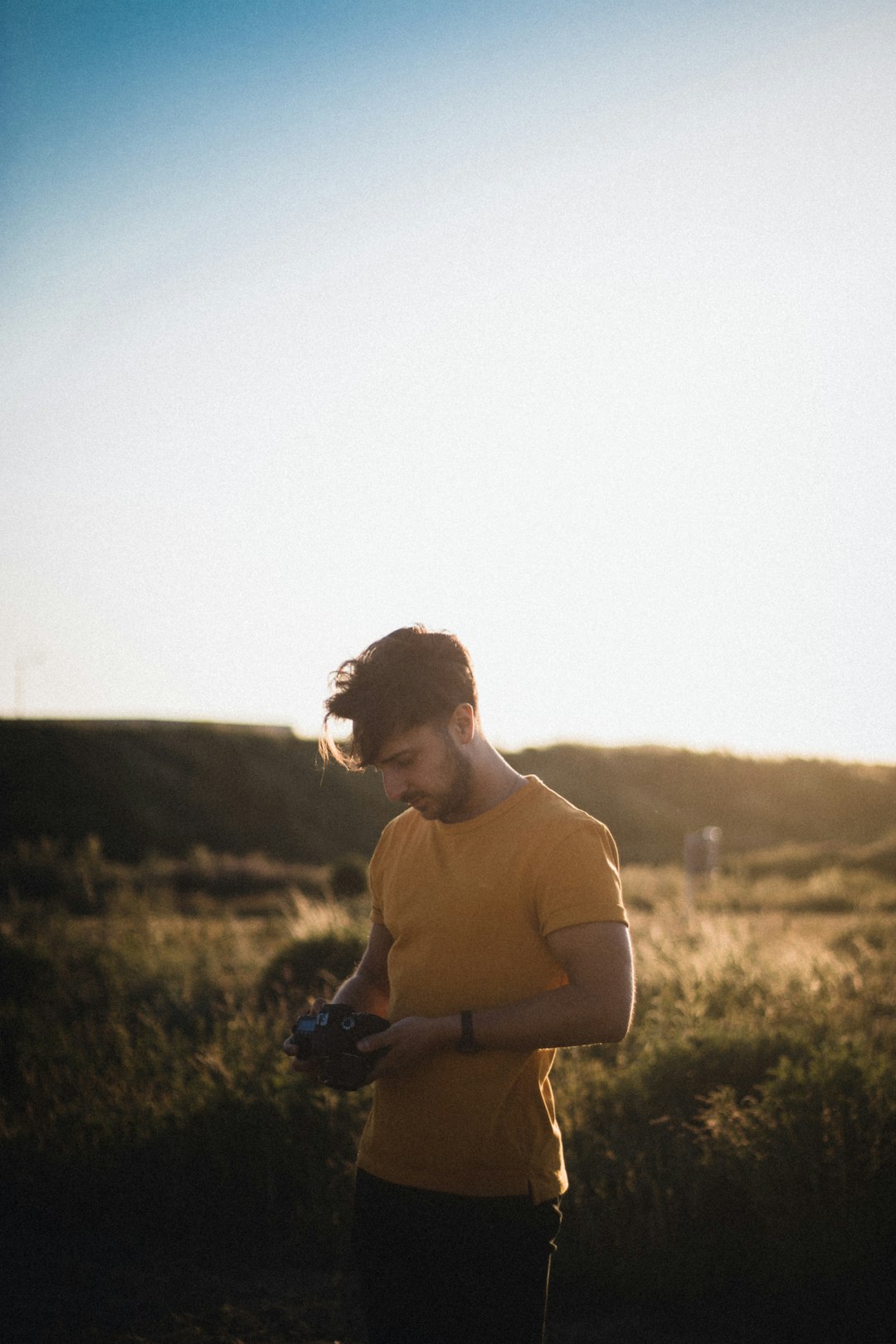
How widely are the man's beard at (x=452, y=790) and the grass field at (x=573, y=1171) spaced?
2.87 meters

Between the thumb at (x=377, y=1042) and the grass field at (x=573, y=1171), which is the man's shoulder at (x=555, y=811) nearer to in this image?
the thumb at (x=377, y=1042)

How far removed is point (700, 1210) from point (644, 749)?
130ft

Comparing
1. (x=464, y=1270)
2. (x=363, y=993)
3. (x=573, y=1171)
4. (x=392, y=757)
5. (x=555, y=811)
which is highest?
(x=392, y=757)

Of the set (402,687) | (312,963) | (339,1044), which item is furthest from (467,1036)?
(312,963)

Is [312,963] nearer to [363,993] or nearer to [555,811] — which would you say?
[363,993]

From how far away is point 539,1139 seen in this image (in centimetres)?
200

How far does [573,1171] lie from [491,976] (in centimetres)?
323

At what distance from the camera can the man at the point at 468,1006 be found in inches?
74.2

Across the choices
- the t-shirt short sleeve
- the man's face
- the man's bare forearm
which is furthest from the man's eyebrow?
the man's bare forearm

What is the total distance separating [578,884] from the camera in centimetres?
188

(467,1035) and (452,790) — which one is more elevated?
(452,790)

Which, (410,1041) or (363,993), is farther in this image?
(363,993)

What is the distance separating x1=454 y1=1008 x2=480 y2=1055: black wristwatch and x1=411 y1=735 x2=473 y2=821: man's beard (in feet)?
1.34

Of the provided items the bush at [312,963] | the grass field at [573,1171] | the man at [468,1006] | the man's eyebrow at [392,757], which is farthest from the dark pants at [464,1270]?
the bush at [312,963]
